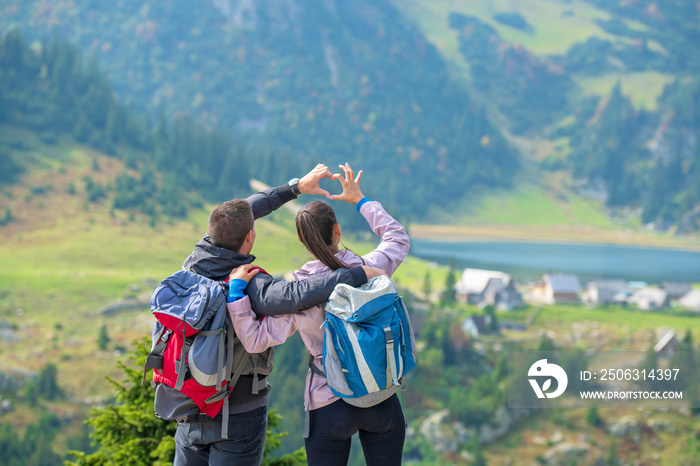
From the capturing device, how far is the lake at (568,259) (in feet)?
265

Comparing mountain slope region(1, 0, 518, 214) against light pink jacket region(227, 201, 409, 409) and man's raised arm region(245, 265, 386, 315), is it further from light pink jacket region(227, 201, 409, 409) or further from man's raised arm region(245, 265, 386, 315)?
man's raised arm region(245, 265, 386, 315)

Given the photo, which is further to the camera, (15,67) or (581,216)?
(581,216)

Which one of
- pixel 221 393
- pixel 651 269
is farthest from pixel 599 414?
pixel 651 269

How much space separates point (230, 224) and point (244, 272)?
241mm

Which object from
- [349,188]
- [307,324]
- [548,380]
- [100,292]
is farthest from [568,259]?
[307,324]

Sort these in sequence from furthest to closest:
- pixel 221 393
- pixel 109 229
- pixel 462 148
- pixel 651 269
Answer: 1. pixel 462 148
2. pixel 651 269
3. pixel 109 229
4. pixel 221 393

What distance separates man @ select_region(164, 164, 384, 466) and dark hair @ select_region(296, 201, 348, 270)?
5.0 inches

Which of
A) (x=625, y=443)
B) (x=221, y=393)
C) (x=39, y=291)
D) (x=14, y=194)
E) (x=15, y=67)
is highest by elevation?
(x=15, y=67)

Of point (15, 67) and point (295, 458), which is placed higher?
point (15, 67)

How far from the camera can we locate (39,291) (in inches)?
1852

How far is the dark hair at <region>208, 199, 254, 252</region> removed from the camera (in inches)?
112

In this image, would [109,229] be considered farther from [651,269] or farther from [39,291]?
[651,269]

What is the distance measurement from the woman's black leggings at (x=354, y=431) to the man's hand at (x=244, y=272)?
2.38 feet

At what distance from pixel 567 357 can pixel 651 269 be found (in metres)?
51.8
